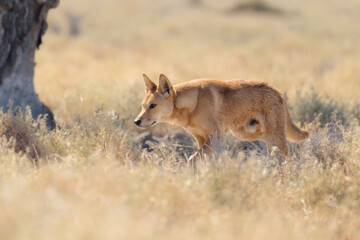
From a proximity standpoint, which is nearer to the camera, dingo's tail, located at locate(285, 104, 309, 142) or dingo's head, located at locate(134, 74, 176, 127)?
dingo's head, located at locate(134, 74, 176, 127)

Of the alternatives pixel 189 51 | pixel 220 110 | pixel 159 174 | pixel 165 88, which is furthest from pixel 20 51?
pixel 189 51

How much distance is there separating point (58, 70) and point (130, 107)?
578 centimetres

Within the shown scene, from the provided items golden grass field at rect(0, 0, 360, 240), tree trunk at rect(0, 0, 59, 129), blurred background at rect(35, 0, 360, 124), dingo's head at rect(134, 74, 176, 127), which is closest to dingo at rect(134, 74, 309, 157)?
dingo's head at rect(134, 74, 176, 127)

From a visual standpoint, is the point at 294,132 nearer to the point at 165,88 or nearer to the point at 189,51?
the point at 165,88

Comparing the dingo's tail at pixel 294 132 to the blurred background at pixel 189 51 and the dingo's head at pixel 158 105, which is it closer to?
the dingo's head at pixel 158 105

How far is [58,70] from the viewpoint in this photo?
14172 millimetres

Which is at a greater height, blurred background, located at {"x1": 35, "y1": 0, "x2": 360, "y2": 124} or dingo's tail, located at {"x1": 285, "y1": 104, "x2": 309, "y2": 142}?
dingo's tail, located at {"x1": 285, "y1": 104, "x2": 309, "y2": 142}

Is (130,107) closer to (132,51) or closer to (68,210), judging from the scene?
(68,210)

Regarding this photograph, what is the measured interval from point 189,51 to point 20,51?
1197 centimetres

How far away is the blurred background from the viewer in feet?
37.4

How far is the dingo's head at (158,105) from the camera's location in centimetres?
616

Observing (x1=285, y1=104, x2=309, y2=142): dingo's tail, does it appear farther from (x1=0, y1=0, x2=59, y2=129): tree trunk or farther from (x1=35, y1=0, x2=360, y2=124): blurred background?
(x1=0, y1=0, x2=59, y2=129): tree trunk

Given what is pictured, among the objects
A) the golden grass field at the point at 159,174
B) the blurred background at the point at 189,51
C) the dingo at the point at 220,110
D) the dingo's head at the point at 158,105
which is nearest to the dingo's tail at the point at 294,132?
the dingo at the point at 220,110

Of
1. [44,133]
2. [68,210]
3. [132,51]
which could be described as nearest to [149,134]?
[44,133]
